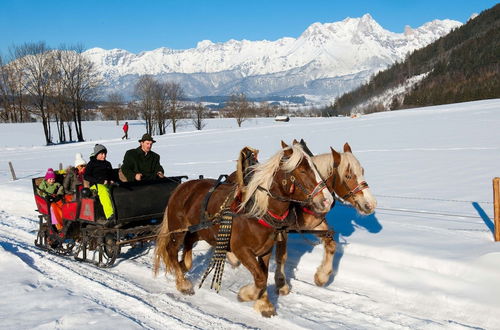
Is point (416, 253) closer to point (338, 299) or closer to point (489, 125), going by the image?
point (338, 299)

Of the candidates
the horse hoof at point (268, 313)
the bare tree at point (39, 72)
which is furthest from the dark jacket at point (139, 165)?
the bare tree at point (39, 72)

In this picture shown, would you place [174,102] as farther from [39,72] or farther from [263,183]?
[263,183]

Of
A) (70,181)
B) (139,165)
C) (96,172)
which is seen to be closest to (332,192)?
(139,165)

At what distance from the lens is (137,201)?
749 centimetres

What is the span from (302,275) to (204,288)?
1.50m

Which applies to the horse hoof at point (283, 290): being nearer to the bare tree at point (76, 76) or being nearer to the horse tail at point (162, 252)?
the horse tail at point (162, 252)

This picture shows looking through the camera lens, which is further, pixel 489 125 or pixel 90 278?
pixel 489 125

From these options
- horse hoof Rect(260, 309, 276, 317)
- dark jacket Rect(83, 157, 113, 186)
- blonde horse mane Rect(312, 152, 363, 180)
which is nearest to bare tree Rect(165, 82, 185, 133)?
dark jacket Rect(83, 157, 113, 186)

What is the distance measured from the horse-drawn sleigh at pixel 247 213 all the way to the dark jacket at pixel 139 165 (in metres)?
0.50

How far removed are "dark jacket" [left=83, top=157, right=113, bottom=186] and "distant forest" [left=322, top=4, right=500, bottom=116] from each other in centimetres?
8540

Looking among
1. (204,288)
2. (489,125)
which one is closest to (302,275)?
(204,288)

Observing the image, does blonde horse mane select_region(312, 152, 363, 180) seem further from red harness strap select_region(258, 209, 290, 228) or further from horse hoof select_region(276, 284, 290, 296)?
horse hoof select_region(276, 284, 290, 296)

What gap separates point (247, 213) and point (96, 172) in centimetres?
415

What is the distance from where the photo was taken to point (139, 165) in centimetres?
821
